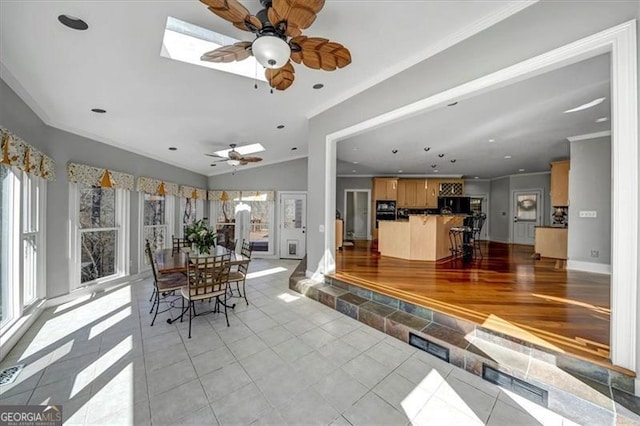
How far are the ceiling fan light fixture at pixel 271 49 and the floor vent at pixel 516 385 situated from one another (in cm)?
288

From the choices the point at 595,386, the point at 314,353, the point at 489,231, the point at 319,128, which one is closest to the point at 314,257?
the point at 314,353

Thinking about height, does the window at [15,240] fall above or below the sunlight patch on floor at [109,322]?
above

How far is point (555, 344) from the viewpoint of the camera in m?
1.93

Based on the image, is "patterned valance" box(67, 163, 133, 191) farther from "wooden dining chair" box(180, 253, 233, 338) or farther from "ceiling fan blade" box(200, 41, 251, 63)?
"ceiling fan blade" box(200, 41, 251, 63)

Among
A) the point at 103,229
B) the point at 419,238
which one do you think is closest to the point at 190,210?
the point at 103,229

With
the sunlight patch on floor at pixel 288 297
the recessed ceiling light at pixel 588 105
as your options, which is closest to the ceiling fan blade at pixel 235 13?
the sunlight patch on floor at pixel 288 297

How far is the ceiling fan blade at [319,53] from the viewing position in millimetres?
1774

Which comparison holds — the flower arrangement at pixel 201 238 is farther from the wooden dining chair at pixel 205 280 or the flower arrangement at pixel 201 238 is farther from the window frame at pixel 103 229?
the window frame at pixel 103 229

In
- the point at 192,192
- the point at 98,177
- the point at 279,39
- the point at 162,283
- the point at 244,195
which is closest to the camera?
the point at 279,39

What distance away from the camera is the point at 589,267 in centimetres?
456

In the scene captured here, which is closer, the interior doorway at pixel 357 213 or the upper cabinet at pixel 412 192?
the upper cabinet at pixel 412 192

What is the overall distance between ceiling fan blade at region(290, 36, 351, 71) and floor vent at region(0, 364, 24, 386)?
3.54m

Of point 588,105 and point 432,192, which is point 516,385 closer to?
point 588,105

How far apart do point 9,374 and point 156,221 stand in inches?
159
